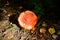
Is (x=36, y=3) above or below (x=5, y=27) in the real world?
above

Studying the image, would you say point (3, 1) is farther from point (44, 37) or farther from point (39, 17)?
point (44, 37)

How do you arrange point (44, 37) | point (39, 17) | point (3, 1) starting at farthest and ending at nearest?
point (3, 1), point (39, 17), point (44, 37)

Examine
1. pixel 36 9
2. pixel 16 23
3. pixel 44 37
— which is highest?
pixel 36 9

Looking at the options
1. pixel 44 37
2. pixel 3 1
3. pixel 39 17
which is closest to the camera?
pixel 44 37

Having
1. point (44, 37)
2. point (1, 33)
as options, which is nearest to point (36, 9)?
point (44, 37)

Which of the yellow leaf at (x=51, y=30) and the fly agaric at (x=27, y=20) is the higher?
the fly agaric at (x=27, y=20)

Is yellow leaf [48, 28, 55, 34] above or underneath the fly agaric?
underneath

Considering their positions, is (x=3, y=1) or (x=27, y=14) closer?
(x=27, y=14)

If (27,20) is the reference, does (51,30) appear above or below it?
below
